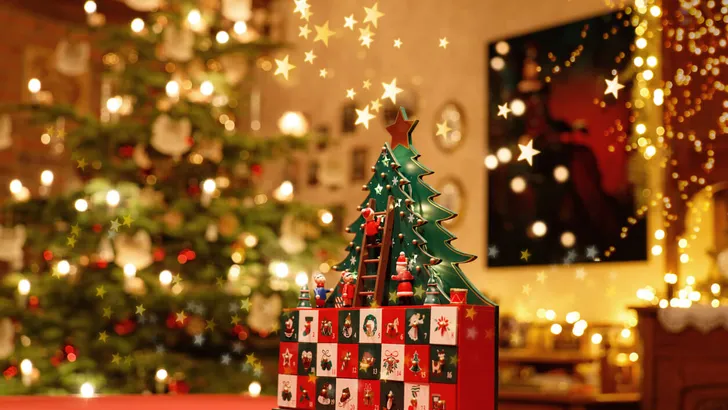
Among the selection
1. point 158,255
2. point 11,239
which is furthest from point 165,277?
point 11,239

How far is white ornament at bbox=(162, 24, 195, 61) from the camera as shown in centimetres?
401

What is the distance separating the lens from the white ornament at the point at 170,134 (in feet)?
12.7

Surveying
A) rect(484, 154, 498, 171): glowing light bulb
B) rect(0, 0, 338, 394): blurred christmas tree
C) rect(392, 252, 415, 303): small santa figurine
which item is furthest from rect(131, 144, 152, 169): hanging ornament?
rect(392, 252, 415, 303): small santa figurine

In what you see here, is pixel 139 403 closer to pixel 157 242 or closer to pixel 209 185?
pixel 157 242

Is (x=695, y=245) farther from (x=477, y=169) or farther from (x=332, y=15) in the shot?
(x=332, y=15)

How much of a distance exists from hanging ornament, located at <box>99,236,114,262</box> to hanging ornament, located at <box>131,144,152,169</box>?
413 millimetres

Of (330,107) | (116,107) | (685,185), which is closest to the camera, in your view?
(116,107)

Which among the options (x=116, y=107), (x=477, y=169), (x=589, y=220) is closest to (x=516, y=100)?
(x=477, y=169)

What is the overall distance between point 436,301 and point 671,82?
318 cm

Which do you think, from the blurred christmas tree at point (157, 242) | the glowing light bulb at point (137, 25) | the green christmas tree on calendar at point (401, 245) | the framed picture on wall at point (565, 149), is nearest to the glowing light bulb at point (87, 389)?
the blurred christmas tree at point (157, 242)

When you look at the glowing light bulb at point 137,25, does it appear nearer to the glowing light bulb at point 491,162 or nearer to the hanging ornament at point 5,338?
the hanging ornament at point 5,338

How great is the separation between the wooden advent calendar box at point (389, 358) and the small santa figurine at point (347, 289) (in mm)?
32

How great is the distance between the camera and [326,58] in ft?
20.2

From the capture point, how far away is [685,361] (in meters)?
3.68
